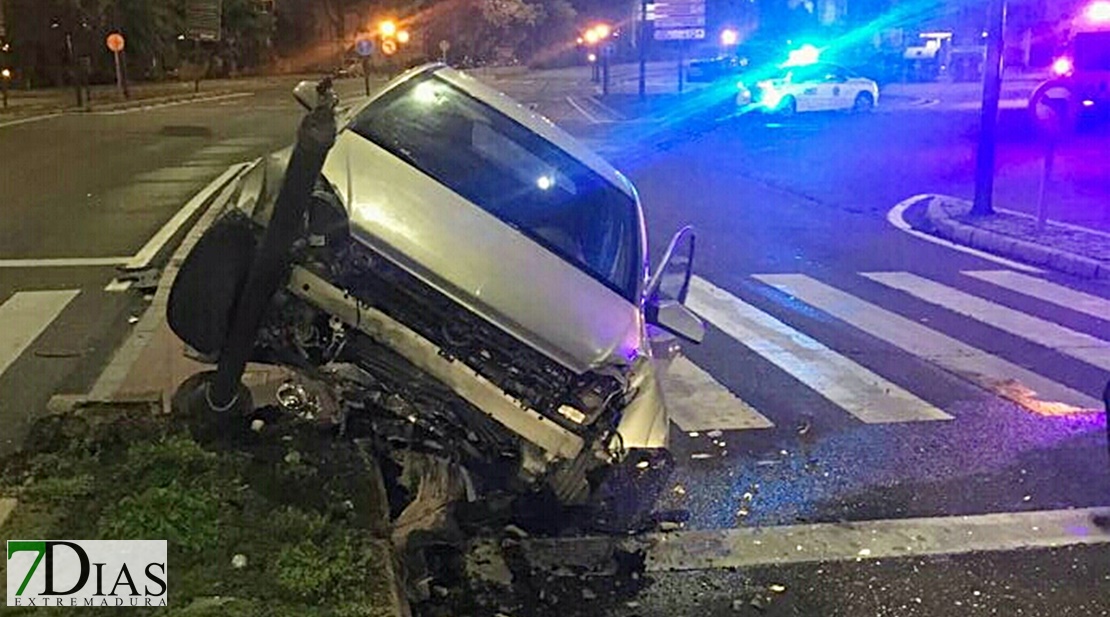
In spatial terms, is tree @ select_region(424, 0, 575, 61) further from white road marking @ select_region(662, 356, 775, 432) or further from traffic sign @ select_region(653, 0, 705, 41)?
white road marking @ select_region(662, 356, 775, 432)

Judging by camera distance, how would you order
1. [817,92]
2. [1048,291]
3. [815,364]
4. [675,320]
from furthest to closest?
1. [817,92]
2. [1048,291]
3. [815,364]
4. [675,320]

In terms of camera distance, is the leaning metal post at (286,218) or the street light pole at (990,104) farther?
the street light pole at (990,104)

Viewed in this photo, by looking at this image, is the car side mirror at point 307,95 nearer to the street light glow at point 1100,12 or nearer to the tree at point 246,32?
the street light glow at point 1100,12

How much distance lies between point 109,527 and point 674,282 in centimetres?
299

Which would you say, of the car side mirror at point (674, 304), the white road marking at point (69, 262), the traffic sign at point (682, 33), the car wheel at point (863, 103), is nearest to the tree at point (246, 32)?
the traffic sign at point (682, 33)

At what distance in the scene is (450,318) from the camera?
4352mm

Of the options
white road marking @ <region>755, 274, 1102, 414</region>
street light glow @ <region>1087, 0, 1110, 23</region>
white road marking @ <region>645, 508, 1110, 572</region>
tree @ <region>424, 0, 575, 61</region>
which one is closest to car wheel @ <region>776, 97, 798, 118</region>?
street light glow @ <region>1087, 0, 1110, 23</region>

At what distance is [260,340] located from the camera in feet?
15.0

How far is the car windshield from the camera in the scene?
15.9ft

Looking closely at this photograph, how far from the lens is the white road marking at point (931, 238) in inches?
460

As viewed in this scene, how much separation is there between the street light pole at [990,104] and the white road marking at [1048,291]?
284 cm

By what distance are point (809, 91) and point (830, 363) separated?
2564cm

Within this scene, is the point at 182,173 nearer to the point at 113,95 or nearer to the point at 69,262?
the point at 69,262

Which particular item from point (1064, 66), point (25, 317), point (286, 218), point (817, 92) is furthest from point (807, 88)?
point (286, 218)
